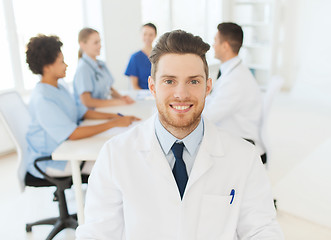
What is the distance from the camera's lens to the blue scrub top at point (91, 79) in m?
2.91

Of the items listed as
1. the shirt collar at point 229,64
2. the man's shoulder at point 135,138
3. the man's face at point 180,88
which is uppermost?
the man's face at point 180,88

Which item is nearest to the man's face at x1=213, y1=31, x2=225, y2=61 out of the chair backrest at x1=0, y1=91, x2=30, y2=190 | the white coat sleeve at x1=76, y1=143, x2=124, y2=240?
the chair backrest at x1=0, y1=91, x2=30, y2=190

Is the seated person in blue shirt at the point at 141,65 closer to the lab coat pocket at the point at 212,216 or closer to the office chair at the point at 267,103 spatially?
the office chair at the point at 267,103

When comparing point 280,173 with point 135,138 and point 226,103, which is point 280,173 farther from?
point 135,138

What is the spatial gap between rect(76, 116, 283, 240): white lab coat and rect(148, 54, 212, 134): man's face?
0.11m

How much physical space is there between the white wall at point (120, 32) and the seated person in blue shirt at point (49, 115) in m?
2.55

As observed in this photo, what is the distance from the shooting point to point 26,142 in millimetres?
2322

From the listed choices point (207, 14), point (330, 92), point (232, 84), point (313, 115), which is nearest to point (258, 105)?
point (232, 84)

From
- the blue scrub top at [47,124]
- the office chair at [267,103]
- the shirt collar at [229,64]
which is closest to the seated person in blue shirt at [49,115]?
the blue scrub top at [47,124]

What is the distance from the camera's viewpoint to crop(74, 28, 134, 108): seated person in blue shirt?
292cm

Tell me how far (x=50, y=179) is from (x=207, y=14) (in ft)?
16.5

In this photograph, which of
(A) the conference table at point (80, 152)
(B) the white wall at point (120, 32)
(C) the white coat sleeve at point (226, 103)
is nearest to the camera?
(A) the conference table at point (80, 152)

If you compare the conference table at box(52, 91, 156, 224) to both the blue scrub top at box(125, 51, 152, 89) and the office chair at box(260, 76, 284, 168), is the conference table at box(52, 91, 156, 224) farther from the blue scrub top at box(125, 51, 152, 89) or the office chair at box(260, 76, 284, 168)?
the blue scrub top at box(125, 51, 152, 89)

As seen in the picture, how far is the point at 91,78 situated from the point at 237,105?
4.11 feet
